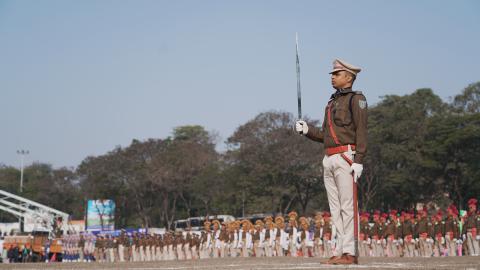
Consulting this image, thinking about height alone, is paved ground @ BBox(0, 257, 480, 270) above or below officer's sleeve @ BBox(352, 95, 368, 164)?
below

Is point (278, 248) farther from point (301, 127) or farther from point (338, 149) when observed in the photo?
point (338, 149)

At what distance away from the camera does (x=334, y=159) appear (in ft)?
27.3

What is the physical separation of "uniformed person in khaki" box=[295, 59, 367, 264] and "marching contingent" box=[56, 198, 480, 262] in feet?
40.9

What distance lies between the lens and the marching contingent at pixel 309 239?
21.6 meters

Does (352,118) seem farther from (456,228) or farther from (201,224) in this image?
(201,224)

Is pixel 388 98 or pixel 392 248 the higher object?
pixel 388 98

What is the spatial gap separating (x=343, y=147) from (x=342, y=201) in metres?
0.63

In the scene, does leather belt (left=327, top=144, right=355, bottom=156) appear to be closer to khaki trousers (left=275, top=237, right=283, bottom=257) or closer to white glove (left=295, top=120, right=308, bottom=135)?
white glove (left=295, top=120, right=308, bottom=135)

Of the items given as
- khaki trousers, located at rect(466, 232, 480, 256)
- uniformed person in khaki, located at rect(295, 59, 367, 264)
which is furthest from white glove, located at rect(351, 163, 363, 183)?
khaki trousers, located at rect(466, 232, 480, 256)

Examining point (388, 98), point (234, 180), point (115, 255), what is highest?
point (388, 98)

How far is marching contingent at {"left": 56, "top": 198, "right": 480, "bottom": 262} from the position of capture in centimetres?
2159

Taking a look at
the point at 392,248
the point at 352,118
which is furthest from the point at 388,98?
the point at 352,118

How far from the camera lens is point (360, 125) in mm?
8203

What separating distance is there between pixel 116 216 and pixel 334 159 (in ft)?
187
